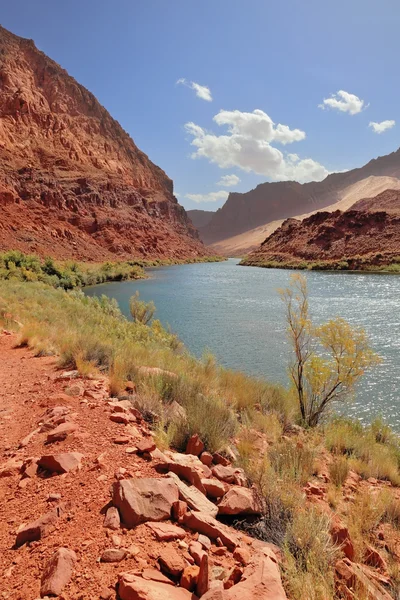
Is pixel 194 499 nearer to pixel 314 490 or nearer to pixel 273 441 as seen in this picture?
pixel 314 490

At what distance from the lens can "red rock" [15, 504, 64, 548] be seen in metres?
2.26

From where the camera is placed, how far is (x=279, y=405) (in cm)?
706

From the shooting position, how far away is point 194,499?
9.06 feet

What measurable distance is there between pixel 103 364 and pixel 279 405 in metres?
3.48

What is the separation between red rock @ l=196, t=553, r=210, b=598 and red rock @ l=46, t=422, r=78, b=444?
6.89 feet

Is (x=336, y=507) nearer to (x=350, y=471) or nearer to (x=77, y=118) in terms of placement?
(x=350, y=471)

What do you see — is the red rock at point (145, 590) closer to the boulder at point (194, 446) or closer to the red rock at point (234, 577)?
the red rock at point (234, 577)

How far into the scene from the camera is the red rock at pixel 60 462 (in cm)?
300

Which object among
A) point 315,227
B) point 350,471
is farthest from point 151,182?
point 350,471

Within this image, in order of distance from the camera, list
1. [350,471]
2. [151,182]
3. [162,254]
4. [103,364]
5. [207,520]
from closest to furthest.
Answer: [207,520] < [350,471] < [103,364] < [162,254] < [151,182]

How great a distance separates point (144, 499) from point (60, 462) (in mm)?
953

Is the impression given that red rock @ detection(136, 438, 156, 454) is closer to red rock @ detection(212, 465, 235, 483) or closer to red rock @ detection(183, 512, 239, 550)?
red rock @ detection(212, 465, 235, 483)

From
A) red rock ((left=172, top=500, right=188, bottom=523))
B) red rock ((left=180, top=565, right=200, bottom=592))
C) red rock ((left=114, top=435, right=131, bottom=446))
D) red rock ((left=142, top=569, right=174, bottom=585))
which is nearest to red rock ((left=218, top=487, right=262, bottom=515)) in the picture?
red rock ((left=172, top=500, right=188, bottom=523))

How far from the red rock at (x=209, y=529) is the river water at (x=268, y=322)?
6.96 meters
